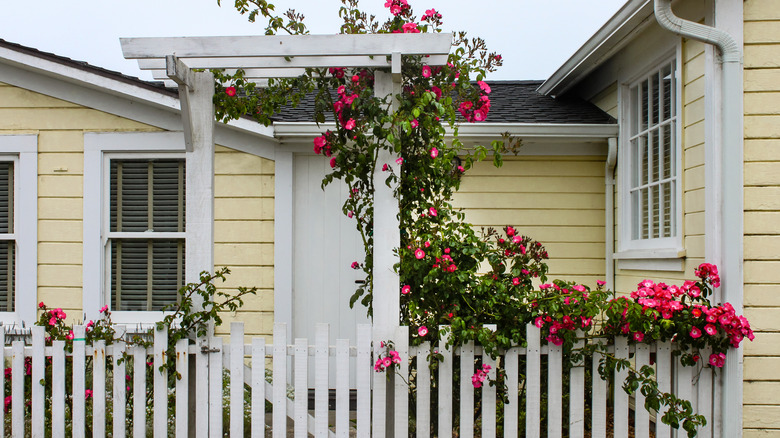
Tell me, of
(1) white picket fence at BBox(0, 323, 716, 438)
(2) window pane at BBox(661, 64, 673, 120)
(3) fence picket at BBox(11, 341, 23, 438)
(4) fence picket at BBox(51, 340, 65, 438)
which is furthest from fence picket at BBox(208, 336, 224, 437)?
(2) window pane at BBox(661, 64, 673, 120)

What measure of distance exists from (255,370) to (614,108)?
3727 millimetres

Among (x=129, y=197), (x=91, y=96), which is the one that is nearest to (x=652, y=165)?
(x=129, y=197)

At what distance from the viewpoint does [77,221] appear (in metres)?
5.25

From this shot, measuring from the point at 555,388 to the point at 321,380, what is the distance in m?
1.26

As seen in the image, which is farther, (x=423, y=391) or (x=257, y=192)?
(x=257, y=192)

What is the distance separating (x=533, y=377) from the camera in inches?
134

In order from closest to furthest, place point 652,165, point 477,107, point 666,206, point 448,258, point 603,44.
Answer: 1. point 448,258
2. point 477,107
3. point 666,206
4. point 652,165
5. point 603,44

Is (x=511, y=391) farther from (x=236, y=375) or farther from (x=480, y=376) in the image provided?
(x=236, y=375)

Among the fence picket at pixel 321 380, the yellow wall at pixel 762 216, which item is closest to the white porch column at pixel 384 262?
the fence picket at pixel 321 380

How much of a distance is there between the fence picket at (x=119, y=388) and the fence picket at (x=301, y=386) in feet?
3.14

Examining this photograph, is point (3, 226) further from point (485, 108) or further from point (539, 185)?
point (539, 185)

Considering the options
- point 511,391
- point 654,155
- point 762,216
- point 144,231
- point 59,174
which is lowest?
point 511,391

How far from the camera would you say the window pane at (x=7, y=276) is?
5.34 meters

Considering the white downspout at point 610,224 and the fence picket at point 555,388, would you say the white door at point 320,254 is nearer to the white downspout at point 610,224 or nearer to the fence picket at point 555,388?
the white downspout at point 610,224
